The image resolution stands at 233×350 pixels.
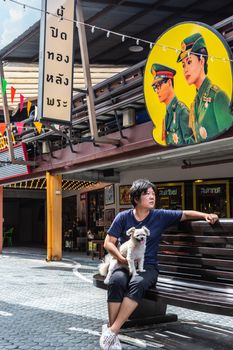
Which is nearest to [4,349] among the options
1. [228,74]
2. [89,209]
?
[228,74]

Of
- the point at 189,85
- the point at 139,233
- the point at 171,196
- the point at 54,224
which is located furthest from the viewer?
the point at 171,196

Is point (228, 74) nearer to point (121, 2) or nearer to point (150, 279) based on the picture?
point (121, 2)

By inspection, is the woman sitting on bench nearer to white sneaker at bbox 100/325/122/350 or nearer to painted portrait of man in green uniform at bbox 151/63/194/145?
white sneaker at bbox 100/325/122/350

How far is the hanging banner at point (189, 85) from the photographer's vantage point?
25.9 ft

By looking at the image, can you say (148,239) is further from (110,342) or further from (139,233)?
(110,342)

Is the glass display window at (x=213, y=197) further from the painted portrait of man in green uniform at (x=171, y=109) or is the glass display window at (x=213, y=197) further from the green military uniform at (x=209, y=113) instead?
the green military uniform at (x=209, y=113)

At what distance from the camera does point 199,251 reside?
192 inches

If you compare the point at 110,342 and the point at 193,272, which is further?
the point at 193,272

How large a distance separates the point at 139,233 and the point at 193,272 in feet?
2.64

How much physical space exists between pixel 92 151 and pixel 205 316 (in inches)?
284

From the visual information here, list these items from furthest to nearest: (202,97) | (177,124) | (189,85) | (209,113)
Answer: (177,124) → (189,85) → (202,97) → (209,113)

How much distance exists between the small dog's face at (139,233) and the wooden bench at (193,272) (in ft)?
1.71

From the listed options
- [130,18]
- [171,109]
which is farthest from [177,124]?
[130,18]

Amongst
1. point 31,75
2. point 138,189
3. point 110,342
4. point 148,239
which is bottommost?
point 110,342
